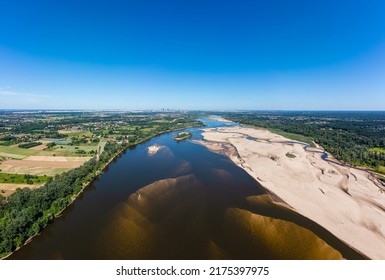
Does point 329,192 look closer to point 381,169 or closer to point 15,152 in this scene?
point 381,169

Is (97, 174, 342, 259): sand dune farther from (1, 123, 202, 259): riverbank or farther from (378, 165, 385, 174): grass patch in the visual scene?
(378, 165, 385, 174): grass patch

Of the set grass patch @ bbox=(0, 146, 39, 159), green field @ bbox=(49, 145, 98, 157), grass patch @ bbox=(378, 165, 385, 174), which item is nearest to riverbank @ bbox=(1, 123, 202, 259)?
green field @ bbox=(49, 145, 98, 157)

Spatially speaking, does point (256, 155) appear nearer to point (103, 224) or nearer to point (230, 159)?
point (230, 159)

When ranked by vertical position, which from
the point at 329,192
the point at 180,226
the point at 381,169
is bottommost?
the point at 180,226

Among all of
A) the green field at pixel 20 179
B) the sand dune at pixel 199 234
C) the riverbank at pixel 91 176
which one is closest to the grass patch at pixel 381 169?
the sand dune at pixel 199 234

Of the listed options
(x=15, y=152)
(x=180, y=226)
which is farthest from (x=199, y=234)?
(x=15, y=152)
